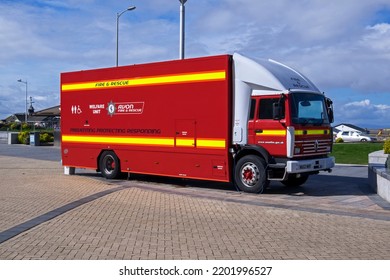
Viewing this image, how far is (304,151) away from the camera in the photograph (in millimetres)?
11977

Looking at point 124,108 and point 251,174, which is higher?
point 124,108

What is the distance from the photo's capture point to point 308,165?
11977mm

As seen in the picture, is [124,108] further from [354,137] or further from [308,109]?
[354,137]

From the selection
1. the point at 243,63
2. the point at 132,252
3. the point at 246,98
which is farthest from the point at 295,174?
the point at 132,252

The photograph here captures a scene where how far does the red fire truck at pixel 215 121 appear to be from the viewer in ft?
39.0

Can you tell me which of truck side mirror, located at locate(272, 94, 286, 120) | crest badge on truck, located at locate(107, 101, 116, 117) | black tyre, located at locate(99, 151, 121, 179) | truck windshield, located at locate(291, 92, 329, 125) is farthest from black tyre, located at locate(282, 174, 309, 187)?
crest badge on truck, located at locate(107, 101, 116, 117)

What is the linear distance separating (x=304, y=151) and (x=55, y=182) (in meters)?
7.43

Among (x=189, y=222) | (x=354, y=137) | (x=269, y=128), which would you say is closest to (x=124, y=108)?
(x=269, y=128)

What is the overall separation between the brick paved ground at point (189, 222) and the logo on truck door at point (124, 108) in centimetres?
219

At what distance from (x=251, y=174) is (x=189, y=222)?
381 cm

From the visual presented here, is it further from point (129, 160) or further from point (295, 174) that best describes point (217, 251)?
point (129, 160)

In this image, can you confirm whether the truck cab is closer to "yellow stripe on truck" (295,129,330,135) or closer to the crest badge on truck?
"yellow stripe on truck" (295,129,330,135)

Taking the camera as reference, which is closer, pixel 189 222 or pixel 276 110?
pixel 189 222

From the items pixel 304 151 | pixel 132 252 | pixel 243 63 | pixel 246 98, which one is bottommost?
pixel 132 252
